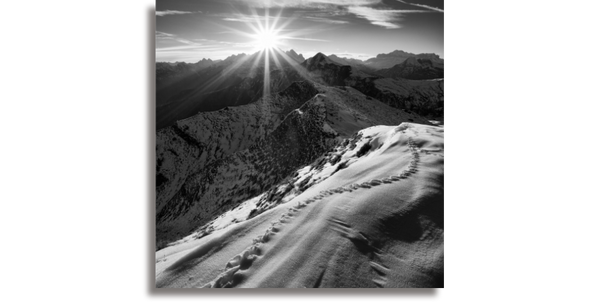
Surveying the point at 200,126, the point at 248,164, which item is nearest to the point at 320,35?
the point at 248,164

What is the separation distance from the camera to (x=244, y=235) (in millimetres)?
4512

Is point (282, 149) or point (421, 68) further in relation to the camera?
point (282, 149)

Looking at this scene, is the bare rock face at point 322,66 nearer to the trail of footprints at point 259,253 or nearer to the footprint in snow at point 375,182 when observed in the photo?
the footprint in snow at point 375,182

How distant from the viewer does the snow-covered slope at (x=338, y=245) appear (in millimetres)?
3990

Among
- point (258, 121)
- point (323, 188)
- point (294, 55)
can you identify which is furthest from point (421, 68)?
point (258, 121)

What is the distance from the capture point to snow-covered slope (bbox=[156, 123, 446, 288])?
3990 mm

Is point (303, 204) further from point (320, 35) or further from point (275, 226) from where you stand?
point (320, 35)

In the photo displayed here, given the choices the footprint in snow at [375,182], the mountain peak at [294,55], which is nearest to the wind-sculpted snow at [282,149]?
the mountain peak at [294,55]

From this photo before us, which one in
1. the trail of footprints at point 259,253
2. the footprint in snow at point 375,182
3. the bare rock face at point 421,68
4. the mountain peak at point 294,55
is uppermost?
the bare rock face at point 421,68

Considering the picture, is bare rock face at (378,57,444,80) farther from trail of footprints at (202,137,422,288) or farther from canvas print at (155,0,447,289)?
trail of footprints at (202,137,422,288)

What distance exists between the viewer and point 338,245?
405cm
